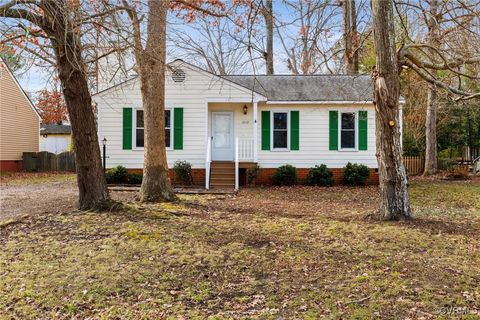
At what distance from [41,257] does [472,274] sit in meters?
5.37

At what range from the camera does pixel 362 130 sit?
15547 mm

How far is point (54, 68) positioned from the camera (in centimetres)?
846

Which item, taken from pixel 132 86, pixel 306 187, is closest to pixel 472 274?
pixel 306 187

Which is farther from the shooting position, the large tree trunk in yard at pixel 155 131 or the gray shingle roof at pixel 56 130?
the gray shingle roof at pixel 56 130

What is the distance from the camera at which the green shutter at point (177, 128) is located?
15.0 meters

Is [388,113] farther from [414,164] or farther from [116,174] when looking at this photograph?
[414,164]

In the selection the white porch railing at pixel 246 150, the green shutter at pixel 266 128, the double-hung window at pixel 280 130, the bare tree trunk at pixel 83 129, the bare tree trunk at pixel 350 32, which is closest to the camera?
the bare tree trunk at pixel 83 129

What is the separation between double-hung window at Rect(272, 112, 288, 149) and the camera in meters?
15.8

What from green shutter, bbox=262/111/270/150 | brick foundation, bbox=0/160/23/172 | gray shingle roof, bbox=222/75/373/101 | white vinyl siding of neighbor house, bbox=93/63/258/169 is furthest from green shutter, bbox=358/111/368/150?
brick foundation, bbox=0/160/23/172

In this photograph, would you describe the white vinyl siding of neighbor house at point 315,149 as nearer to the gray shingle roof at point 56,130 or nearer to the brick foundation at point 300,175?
the brick foundation at point 300,175

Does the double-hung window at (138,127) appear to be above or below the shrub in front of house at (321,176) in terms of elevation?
above

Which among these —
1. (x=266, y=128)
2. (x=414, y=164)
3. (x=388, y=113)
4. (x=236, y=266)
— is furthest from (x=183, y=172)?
(x=414, y=164)

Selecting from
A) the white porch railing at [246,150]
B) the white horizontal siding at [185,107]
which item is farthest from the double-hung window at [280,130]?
the white porch railing at [246,150]

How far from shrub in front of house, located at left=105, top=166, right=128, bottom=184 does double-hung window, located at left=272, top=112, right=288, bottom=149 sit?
5.68 metres
